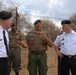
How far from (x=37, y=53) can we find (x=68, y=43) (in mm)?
1009

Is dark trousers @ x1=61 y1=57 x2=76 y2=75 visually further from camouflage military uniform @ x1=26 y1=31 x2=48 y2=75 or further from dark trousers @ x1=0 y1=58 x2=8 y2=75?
dark trousers @ x1=0 y1=58 x2=8 y2=75

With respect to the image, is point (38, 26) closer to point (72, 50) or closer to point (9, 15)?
point (72, 50)

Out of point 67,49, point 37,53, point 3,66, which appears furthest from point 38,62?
point 3,66

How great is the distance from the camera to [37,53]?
8.73 metres

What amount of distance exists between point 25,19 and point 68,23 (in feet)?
104

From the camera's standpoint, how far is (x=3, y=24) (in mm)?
6043

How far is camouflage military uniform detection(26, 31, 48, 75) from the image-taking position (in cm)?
868

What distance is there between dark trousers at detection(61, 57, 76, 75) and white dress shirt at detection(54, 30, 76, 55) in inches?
7.2

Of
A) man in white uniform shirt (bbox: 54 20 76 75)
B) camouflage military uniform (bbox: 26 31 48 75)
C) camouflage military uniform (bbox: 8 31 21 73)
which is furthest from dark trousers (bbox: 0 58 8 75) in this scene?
camouflage military uniform (bbox: 8 31 21 73)

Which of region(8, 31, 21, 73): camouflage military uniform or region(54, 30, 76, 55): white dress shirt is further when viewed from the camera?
region(8, 31, 21, 73): camouflage military uniform

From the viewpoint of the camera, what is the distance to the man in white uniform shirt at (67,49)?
26.7 feet

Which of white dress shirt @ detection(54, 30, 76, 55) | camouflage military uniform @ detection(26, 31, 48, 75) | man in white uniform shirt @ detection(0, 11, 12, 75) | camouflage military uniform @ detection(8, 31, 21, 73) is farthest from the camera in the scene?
camouflage military uniform @ detection(8, 31, 21, 73)

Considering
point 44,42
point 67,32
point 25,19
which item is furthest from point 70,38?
point 25,19

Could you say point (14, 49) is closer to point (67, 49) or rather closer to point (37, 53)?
point (37, 53)
